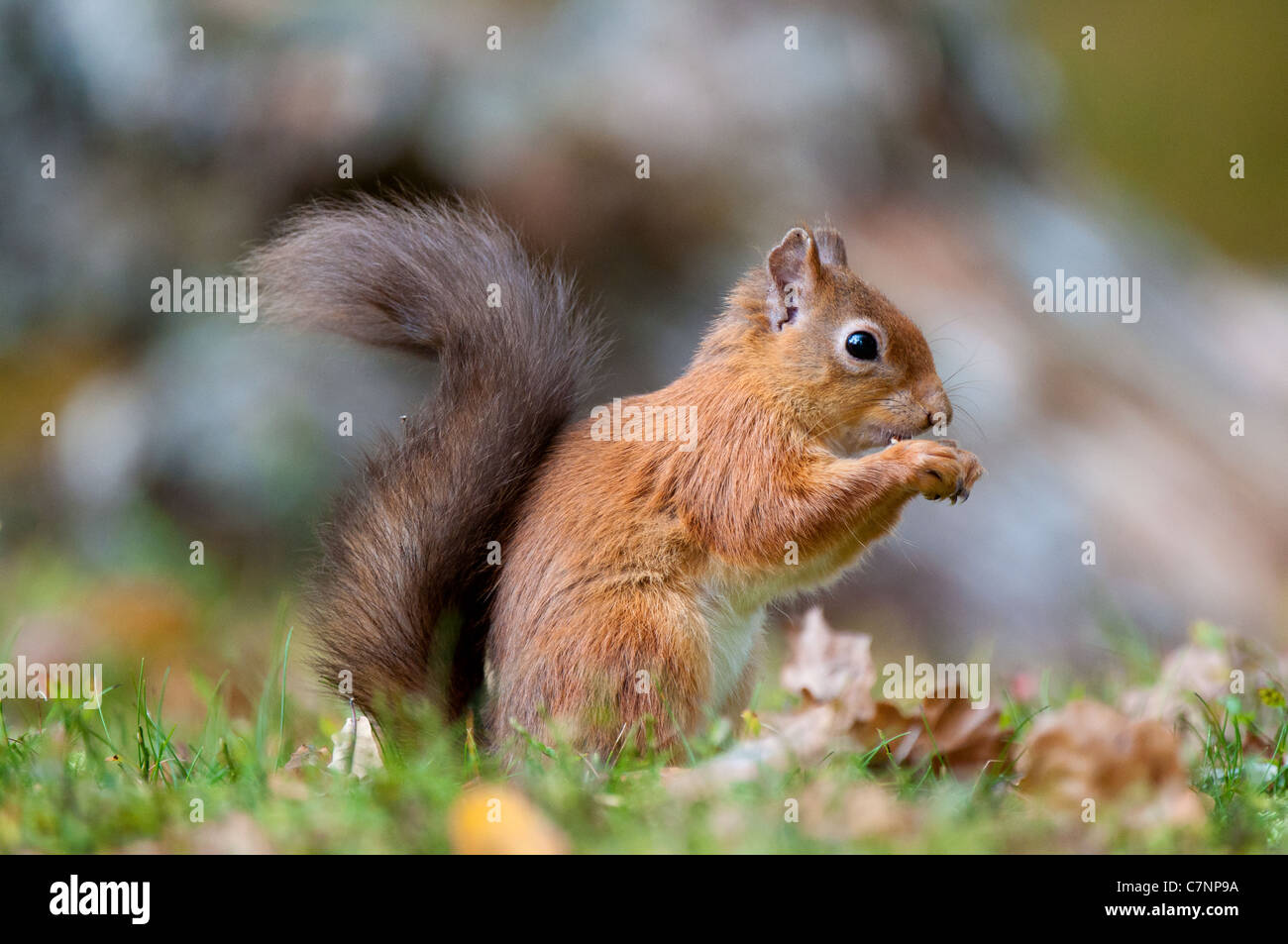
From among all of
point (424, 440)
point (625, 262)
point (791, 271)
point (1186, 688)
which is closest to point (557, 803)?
point (424, 440)

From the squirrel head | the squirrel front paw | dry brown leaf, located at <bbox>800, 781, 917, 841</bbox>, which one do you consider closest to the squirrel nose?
the squirrel head

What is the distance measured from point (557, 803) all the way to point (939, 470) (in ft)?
3.11

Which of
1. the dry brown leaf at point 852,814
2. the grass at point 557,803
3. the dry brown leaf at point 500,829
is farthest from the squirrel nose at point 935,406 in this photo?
the dry brown leaf at point 500,829

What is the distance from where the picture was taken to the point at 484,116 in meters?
4.18

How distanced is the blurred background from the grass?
2.04 m

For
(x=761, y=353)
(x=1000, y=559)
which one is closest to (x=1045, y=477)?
(x=1000, y=559)

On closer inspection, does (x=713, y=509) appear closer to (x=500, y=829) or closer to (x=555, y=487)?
(x=555, y=487)

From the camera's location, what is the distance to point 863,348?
2.22 m

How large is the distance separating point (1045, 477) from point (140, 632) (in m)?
3.07

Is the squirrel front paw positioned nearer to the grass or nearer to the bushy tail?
the grass

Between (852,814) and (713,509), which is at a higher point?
(713,509)

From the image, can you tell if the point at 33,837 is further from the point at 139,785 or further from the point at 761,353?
the point at 761,353

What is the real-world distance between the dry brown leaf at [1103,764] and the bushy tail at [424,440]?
3.23ft

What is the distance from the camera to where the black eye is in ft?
7.25
